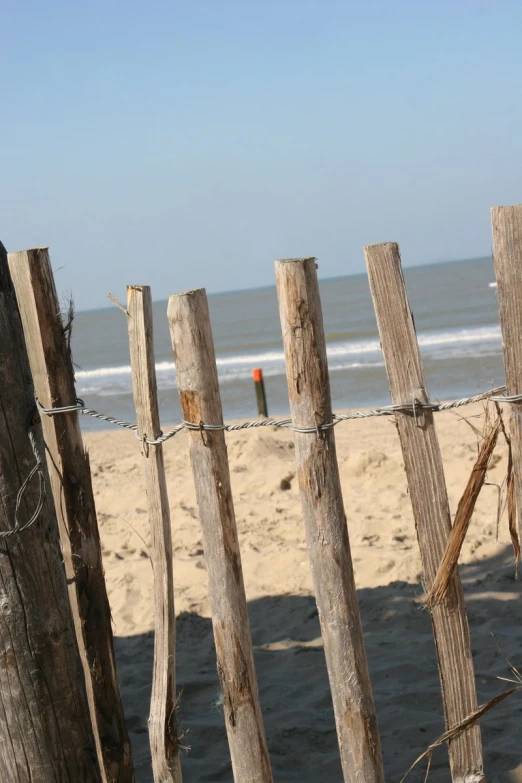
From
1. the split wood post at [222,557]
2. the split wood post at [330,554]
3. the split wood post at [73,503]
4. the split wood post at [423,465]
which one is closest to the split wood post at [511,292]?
the split wood post at [423,465]

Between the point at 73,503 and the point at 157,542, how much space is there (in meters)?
0.34

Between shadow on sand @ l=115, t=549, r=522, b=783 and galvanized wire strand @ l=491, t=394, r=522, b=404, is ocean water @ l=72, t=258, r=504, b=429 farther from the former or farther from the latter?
galvanized wire strand @ l=491, t=394, r=522, b=404

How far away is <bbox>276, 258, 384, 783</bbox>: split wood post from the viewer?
6.95 feet

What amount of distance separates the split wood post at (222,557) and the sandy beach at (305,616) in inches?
30.0

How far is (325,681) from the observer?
375 cm

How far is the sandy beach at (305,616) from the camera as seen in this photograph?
3.20 m

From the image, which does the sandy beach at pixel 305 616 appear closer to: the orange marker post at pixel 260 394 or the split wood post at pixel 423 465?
the split wood post at pixel 423 465

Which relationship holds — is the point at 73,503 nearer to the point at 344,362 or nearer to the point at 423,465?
the point at 423,465

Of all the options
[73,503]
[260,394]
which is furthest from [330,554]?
[260,394]

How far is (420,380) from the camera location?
206 centimetres

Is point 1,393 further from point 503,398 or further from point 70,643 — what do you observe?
point 503,398

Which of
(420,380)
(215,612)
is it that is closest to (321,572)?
(215,612)

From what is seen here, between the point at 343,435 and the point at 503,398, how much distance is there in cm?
795

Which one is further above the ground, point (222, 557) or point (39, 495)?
point (39, 495)
